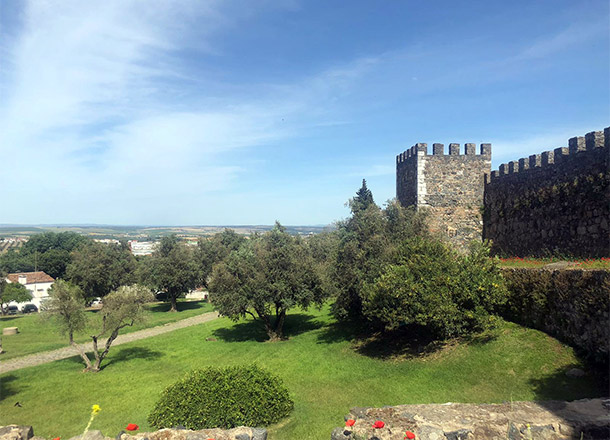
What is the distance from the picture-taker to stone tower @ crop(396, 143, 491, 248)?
2317 cm

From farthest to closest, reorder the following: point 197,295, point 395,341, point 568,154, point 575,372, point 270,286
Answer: point 197,295 < point 270,286 < point 395,341 < point 568,154 < point 575,372

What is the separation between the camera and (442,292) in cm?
1523

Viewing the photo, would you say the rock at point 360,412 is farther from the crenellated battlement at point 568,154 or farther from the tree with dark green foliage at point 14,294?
the tree with dark green foliage at point 14,294

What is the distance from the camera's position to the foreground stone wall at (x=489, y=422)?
7.29 metres

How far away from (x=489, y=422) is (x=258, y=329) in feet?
77.4

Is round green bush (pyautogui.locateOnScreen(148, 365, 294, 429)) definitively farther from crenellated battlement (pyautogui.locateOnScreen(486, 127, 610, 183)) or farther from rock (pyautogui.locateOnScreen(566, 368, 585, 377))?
crenellated battlement (pyautogui.locateOnScreen(486, 127, 610, 183))

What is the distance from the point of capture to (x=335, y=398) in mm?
13211

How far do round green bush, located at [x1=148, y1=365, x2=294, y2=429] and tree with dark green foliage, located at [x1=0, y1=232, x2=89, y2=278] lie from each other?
83.5 metres

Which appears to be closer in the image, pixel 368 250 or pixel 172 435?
pixel 172 435

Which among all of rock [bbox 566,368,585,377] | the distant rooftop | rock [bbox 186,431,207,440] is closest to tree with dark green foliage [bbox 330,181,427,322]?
rock [bbox 566,368,585,377]

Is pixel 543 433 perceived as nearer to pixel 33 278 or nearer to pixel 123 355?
pixel 123 355

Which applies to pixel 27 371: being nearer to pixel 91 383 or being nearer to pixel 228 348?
pixel 91 383

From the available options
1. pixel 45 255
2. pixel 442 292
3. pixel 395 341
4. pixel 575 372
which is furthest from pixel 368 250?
pixel 45 255

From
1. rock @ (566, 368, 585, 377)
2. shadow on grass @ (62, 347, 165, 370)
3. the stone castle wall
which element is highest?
the stone castle wall
